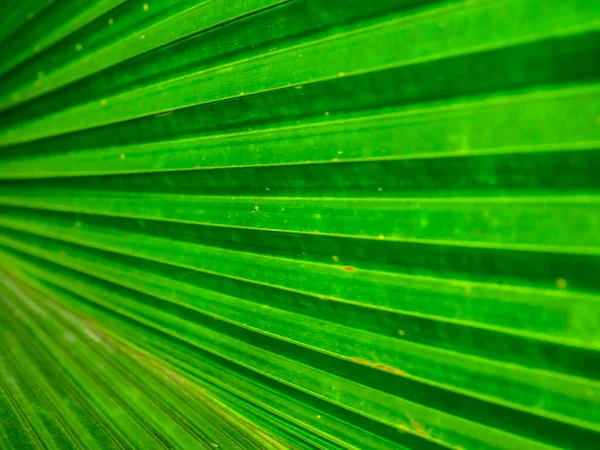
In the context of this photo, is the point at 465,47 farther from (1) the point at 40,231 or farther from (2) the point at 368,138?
(1) the point at 40,231

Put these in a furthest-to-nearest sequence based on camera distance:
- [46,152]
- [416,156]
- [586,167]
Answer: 1. [46,152]
2. [416,156]
3. [586,167]

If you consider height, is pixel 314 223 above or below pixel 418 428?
above

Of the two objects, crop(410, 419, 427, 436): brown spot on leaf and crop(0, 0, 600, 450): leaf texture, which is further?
crop(410, 419, 427, 436): brown spot on leaf

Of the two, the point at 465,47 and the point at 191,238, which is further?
the point at 191,238

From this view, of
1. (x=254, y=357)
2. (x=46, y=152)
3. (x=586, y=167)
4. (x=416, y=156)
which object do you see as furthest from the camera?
(x=46, y=152)

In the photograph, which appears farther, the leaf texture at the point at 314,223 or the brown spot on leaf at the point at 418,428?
the brown spot on leaf at the point at 418,428

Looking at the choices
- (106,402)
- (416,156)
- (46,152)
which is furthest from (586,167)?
(46,152)

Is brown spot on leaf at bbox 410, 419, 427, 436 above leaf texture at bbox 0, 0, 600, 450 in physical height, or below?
below

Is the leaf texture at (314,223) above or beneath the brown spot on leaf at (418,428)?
above
